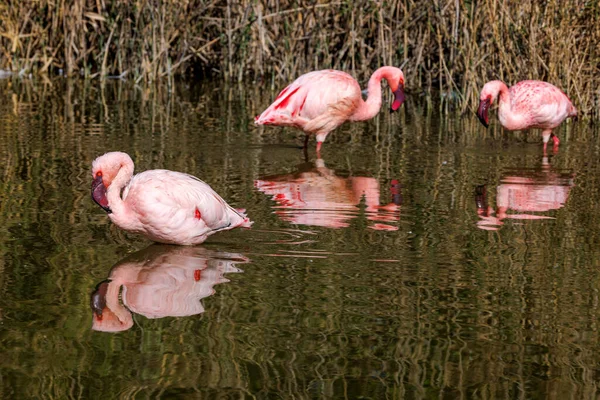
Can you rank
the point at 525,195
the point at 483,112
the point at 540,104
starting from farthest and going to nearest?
1. the point at 540,104
2. the point at 483,112
3. the point at 525,195

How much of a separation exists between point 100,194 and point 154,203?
0.26m

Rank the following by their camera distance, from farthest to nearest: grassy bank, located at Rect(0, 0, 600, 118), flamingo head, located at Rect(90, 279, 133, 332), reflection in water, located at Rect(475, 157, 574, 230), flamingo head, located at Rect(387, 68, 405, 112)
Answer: grassy bank, located at Rect(0, 0, 600, 118) < flamingo head, located at Rect(387, 68, 405, 112) < reflection in water, located at Rect(475, 157, 574, 230) < flamingo head, located at Rect(90, 279, 133, 332)

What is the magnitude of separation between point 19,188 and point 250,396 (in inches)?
152

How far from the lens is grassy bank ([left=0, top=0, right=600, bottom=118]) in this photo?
10898 millimetres

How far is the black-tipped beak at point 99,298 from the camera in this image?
434 centimetres

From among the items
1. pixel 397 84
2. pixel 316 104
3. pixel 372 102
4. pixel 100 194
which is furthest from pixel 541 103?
pixel 100 194

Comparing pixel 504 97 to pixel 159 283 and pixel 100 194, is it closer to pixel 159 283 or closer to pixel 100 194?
pixel 100 194

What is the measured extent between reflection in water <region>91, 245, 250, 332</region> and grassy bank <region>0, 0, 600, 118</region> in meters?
6.17

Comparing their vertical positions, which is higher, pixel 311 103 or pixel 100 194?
pixel 311 103

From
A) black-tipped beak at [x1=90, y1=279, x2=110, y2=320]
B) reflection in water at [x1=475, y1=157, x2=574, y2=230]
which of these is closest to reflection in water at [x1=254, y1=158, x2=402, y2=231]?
reflection in water at [x1=475, y1=157, x2=574, y2=230]

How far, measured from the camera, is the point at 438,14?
1182 cm

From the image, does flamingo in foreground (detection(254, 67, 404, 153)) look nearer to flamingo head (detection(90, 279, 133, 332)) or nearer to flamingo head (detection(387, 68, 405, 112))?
flamingo head (detection(387, 68, 405, 112))

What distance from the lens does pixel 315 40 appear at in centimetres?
1354

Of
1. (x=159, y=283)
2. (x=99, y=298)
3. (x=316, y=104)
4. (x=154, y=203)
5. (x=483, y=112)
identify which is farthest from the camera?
(x=483, y=112)
